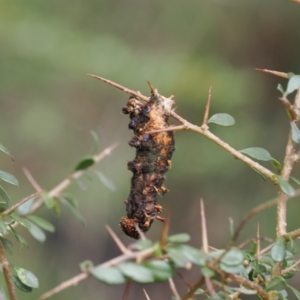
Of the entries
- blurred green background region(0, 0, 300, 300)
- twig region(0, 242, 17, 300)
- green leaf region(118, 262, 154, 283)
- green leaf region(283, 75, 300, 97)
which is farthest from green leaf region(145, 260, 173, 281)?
blurred green background region(0, 0, 300, 300)

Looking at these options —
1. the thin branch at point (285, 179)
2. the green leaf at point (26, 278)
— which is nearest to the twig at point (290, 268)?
the thin branch at point (285, 179)

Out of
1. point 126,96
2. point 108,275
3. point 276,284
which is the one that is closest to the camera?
point 108,275

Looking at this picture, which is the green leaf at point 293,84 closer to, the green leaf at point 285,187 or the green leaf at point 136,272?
the green leaf at point 285,187

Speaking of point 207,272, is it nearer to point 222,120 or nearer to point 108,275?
point 108,275

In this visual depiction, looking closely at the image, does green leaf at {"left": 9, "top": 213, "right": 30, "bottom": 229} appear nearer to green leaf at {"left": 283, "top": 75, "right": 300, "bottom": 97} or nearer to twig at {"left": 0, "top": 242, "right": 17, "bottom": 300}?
twig at {"left": 0, "top": 242, "right": 17, "bottom": 300}

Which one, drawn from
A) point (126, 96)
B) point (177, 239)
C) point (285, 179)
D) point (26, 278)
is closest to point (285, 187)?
point (285, 179)
